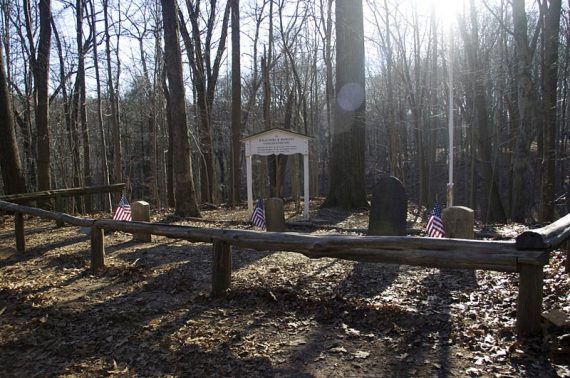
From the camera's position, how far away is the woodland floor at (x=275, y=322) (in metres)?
3.64

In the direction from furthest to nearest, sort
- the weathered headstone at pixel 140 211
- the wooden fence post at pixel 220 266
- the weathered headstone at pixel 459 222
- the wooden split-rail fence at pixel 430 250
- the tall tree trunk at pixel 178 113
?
the tall tree trunk at pixel 178 113
the weathered headstone at pixel 140 211
the weathered headstone at pixel 459 222
the wooden fence post at pixel 220 266
the wooden split-rail fence at pixel 430 250

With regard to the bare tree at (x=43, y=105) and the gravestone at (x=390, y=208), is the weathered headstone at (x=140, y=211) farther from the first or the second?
the bare tree at (x=43, y=105)

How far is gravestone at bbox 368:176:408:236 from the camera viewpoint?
792 centimetres

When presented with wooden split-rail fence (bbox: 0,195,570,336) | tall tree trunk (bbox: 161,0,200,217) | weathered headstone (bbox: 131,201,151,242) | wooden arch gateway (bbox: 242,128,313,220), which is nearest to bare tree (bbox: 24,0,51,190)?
tall tree trunk (bbox: 161,0,200,217)

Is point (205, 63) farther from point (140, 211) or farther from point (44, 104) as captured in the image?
point (140, 211)

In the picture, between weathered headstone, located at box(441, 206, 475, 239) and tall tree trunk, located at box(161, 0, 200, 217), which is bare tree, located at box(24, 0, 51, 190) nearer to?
tall tree trunk, located at box(161, 0, 200, 217)

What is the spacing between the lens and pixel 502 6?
23.5 m

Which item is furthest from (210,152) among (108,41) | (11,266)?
(11,266)

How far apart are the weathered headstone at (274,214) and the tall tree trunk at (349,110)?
3.40 metres

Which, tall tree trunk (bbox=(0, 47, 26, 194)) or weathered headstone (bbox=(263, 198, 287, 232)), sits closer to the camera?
weathered headstone (bbox=(263, 198, 287, 232))

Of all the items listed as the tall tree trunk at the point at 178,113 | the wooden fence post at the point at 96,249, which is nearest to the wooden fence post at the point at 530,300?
the wooden fence post at the point at 96,249

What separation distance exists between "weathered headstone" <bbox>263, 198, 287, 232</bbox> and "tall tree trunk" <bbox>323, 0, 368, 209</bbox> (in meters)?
3.40

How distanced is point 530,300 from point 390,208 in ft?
13.9

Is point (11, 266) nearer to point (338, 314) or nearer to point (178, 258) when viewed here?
point (178, 258)
